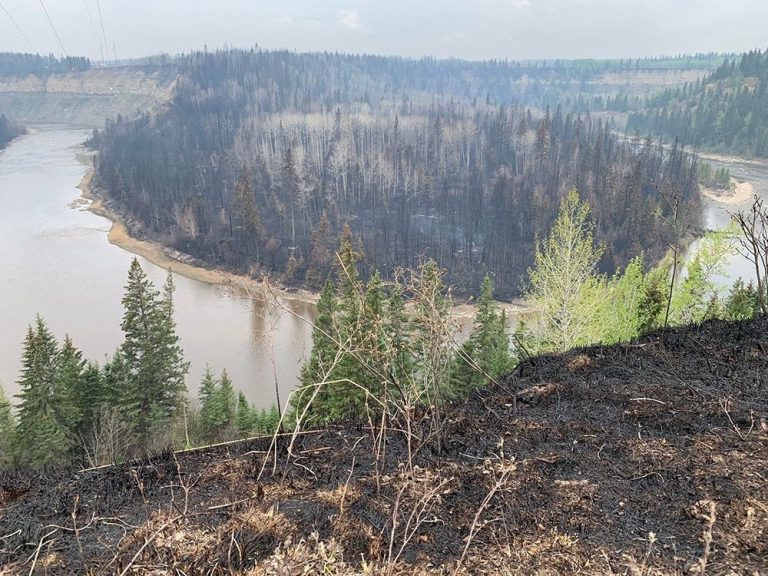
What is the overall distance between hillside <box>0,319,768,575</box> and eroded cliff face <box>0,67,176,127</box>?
120 metres

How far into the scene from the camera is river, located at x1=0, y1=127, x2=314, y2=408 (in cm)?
2522

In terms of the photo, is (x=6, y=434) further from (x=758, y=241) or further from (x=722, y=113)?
(x=722, y=113)

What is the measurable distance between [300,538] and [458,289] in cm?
3540

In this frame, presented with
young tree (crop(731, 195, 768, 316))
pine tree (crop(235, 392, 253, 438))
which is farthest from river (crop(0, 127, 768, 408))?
young tree (crop(731, 195, 768, 316))

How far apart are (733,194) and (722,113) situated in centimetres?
3714

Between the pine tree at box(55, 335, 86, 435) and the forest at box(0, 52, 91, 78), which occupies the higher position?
the forest at box(0, 52, 91, 78)

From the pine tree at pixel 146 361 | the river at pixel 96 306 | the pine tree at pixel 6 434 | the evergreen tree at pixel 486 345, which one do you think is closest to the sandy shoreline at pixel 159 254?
the river at pixel 96 306

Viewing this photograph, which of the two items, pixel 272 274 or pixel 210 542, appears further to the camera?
pixel 272 274

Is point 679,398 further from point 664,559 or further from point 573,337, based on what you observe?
point 573,337

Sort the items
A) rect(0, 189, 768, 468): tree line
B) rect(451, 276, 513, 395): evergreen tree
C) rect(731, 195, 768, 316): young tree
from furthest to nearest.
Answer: rect(451, 276, 513, 395): evergreen tree, rect(0, 189, 768, 468): tree line, rect(731, 195, 768, 316): young tree

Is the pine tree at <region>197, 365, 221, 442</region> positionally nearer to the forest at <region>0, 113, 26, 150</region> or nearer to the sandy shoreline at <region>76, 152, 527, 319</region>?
the sandy shoreline at <region>76, 152, 527, 319</region>

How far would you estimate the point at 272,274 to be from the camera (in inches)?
1617

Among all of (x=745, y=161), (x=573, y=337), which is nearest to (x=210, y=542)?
(x=573, y=337)

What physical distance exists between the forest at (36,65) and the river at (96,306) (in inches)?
3932
